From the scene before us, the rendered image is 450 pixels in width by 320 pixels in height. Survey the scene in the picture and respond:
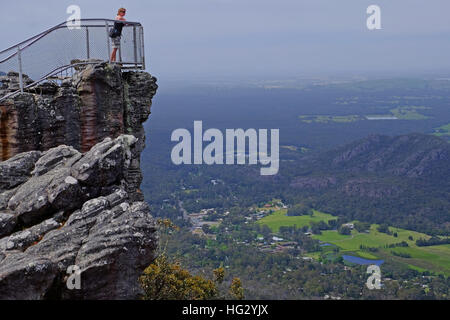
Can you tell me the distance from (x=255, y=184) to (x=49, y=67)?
131481 mm

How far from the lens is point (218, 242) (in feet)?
284

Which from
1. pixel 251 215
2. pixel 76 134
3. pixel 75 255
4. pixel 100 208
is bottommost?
pixel 251 215

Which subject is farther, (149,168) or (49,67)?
(149,168)

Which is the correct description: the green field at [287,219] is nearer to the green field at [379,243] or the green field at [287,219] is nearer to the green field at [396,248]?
the green field at [379,243]

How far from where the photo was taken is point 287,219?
108500 millimetres

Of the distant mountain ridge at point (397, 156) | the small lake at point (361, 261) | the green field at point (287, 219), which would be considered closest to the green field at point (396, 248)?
the small lake at point (361, 261)

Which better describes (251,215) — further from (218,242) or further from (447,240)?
(447,240)

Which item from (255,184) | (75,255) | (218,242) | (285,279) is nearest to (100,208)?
(75,255)

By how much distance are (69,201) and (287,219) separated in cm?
9785

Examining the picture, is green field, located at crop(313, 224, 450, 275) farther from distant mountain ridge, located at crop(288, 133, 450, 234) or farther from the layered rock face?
the layered rock face

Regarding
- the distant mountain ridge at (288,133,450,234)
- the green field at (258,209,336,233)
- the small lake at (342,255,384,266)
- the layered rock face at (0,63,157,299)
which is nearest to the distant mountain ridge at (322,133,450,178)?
the distant mountain ridge at (288,133,450,234)

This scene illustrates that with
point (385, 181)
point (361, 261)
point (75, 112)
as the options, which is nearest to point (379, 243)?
point (361, 261)

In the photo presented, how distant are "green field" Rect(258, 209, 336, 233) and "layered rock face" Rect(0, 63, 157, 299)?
83.5 metres

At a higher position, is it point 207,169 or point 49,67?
point 49,67
